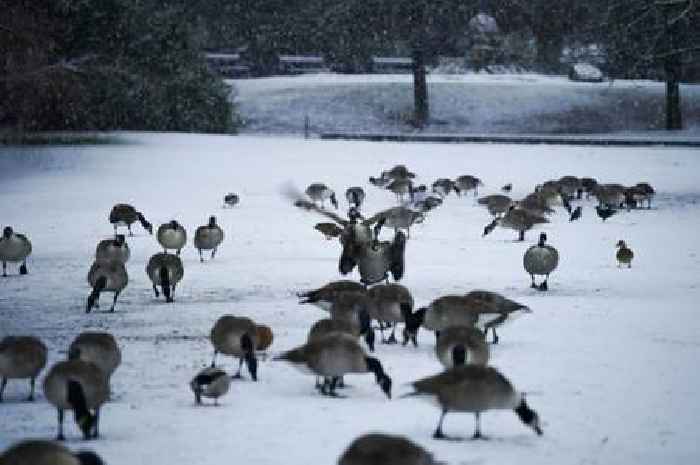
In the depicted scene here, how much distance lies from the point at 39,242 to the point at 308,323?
10.3m

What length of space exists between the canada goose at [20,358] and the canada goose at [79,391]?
1.25 metres

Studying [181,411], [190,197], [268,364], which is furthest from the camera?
[190,197]

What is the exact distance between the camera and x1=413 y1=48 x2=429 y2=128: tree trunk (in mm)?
59938

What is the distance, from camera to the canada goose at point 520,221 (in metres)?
23.6

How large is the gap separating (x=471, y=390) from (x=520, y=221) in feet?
49.3

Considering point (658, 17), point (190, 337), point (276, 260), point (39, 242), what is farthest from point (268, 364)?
point (658, 17)

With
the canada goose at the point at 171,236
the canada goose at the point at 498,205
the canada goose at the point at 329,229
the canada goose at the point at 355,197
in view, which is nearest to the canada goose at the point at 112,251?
the canada goose at the point at 171,236

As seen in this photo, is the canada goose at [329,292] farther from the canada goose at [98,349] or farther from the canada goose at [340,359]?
the canada goose at [98,349]

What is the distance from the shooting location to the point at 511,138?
160ft

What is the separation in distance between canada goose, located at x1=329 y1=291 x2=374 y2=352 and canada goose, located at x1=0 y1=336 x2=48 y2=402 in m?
3.07

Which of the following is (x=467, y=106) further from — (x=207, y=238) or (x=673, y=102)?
(x=207, y=238)

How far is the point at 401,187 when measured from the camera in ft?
104

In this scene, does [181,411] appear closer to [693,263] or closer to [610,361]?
[610,361]

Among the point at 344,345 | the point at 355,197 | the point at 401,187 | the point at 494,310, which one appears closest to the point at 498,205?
the point at 355,197
